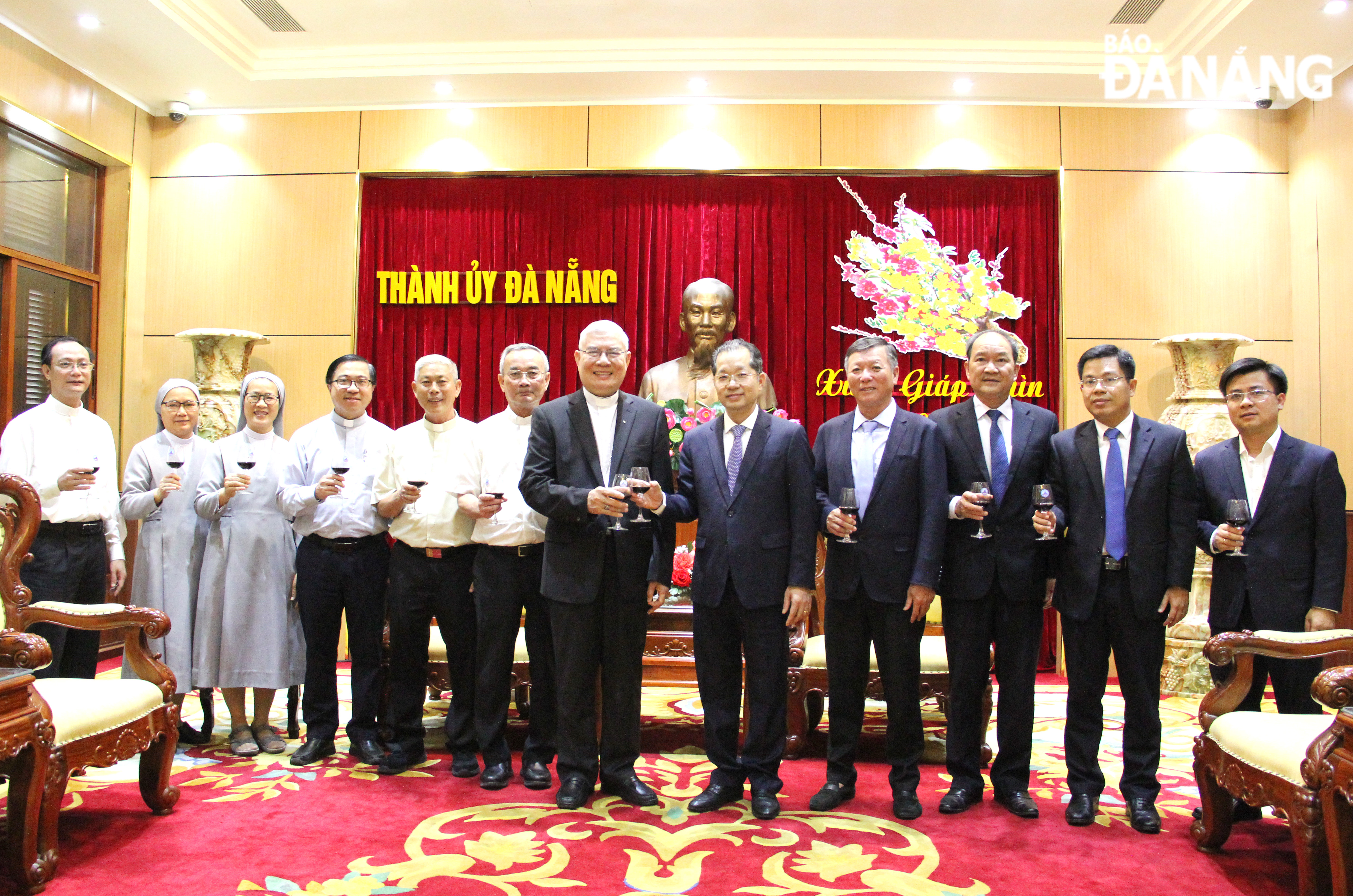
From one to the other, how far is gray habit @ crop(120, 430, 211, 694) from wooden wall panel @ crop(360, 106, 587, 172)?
3042 mm

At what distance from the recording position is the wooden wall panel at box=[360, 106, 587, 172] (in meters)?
6.23

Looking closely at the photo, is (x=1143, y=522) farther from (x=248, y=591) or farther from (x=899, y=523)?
(x=248, y=591)

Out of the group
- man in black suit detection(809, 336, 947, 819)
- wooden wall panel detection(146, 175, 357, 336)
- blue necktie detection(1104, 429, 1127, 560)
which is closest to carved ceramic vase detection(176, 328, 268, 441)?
wooden wall panel detection(146, 175, 357, 336)

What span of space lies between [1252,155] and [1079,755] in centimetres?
477

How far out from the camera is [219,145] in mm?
Answer: 6371

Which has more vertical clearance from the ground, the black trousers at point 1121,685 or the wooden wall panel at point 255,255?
the wooden wall panel at point 255,255

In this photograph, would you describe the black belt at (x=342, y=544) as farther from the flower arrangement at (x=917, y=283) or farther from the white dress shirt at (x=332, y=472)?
the flower arrangement at (x=917, y=283)

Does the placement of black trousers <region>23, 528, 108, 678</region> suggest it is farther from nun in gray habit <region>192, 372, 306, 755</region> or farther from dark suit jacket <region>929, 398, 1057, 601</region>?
dark suit jacket <region>929, 398, 1057, 601</region>

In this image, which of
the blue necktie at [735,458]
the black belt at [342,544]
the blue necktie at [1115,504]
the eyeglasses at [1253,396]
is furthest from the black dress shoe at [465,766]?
the eyeglasses at [1253,396]

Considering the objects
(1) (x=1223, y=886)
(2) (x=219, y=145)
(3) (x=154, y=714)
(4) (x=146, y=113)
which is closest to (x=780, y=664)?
(1) (x=1223, y=886)

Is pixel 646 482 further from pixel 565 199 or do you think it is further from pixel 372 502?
pixel 565 199

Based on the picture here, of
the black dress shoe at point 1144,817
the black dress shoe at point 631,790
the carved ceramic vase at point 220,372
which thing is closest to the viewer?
the black dress shoe at point 1144,817

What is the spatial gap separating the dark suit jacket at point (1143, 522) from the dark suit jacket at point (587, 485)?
1.33 m

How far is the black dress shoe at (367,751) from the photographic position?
3.56m
